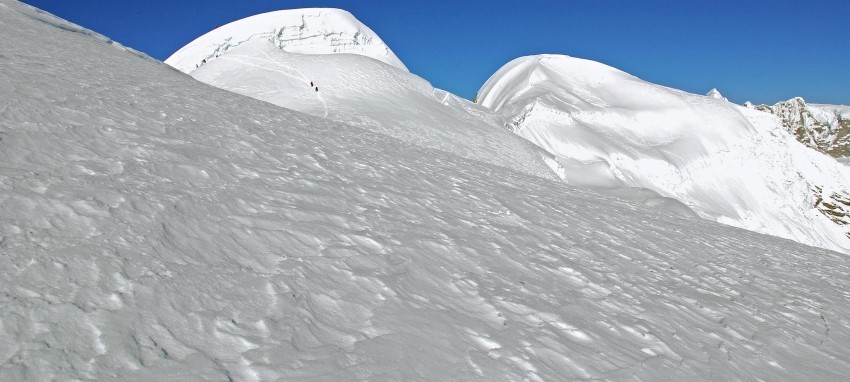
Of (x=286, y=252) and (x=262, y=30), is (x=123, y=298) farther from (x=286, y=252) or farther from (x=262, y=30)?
(x=262, y=30)

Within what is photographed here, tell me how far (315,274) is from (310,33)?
121 feet

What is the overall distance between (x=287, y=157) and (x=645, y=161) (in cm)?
4401

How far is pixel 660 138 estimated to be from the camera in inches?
2009

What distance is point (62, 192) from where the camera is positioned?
362cm

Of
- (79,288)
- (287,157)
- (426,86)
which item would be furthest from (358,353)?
(426,86)

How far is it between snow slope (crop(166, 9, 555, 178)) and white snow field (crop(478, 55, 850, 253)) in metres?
17.6

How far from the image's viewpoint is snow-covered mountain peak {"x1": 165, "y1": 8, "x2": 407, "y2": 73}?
113 feet

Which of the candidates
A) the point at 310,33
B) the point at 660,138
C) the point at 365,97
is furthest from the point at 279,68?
the point at 660,138

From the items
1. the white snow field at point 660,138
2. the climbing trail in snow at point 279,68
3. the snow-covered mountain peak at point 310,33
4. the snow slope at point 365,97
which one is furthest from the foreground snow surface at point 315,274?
the white snow field at point 660,138

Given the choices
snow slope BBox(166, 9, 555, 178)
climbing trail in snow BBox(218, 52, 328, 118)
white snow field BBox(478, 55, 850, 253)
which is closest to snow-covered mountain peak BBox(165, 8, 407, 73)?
snow slope BBox(166, 9, 555, 178)

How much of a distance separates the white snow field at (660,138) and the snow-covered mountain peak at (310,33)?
12105mm

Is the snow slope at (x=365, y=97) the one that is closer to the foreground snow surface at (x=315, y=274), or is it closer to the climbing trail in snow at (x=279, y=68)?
the climbing trail in snow at (x=279, y=68)

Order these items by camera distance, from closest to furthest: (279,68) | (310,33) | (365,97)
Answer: (365,97) < (279,68) < (310,33)

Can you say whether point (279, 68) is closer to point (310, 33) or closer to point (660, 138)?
point (310, 33)
